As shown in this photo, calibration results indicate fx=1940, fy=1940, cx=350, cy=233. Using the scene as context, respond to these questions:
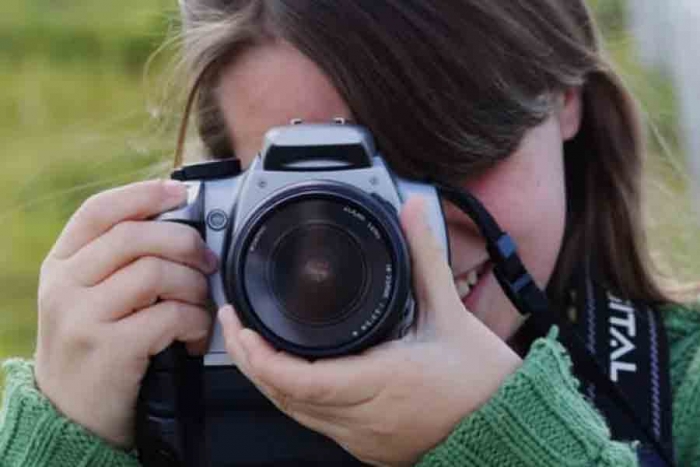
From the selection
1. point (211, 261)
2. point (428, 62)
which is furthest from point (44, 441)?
point (428, 62)

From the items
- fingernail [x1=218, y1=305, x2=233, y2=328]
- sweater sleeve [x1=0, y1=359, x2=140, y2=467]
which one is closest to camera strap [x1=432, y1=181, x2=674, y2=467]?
fingernail [x1=218, y1=305, x2=233, y2=328]

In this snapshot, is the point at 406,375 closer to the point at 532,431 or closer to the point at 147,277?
the point at 532,431

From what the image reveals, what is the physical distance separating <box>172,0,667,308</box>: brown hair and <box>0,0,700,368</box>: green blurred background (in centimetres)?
21

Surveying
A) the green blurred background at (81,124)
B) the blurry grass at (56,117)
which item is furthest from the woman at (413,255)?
the blurry grass at (56,117)

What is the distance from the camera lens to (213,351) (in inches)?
59.8

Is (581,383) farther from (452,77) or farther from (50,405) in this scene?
(50,405)

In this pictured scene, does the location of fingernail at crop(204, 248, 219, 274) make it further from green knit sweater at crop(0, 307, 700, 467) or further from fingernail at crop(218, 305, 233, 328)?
green knit sweater at crop(0, 307, 700, 467)

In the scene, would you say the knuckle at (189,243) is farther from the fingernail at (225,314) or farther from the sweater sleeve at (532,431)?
the sweater sleeve at (532,431)

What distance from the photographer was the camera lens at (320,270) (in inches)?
55.8

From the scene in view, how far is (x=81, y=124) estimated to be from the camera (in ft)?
10.5

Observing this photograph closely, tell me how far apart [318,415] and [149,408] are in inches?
7.0

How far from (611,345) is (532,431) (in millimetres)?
275

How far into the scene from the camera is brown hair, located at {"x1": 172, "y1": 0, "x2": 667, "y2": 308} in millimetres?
1560

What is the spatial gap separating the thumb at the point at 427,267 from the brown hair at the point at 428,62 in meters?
0.14
